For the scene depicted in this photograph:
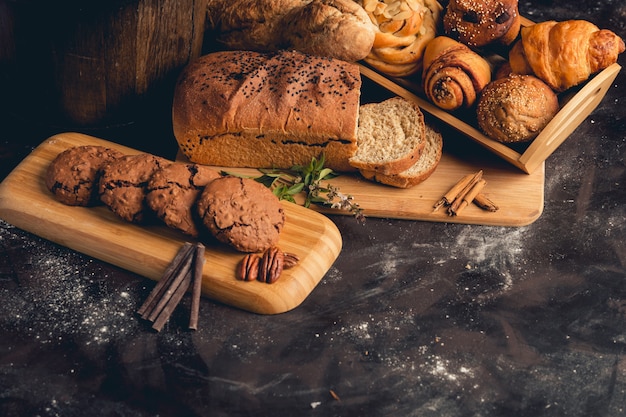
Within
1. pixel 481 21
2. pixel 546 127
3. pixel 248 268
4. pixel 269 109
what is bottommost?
pixel 248 268

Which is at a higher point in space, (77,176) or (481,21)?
(481,21)

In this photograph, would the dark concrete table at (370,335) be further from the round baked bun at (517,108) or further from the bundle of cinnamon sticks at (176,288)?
the round baked bun at (517,108)

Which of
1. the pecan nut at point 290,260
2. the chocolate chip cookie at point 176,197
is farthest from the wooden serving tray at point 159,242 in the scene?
the chocolate chip cookie at point 176,197

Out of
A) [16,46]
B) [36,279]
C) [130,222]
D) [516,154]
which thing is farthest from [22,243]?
[516,154]

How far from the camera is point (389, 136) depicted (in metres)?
3.89

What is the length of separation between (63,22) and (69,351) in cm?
145

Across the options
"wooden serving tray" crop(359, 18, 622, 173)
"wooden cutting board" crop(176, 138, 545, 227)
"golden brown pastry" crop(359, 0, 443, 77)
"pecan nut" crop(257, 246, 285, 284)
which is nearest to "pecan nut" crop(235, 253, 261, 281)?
"pecan nut" crop(257, 246, 285, 284)

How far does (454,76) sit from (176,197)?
4.78 feet

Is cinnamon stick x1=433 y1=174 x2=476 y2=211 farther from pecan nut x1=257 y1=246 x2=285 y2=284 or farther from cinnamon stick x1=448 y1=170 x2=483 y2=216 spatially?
pecan nut x1=257 y1=246 x2=285 y2=284

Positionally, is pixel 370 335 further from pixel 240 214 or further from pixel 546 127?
pixel 546 127

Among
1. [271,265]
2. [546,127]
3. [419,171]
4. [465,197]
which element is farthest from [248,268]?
[546,127]

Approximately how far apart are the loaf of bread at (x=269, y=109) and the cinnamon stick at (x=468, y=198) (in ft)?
1.80

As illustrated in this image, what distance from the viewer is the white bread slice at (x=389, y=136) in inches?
148

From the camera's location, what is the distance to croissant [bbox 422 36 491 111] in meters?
3.78
